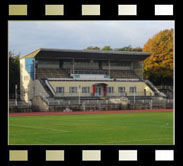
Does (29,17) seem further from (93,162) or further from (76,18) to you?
(93,162)

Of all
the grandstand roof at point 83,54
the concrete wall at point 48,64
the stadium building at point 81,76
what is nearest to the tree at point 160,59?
the stadium building at point 81,76

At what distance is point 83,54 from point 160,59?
38.1ft

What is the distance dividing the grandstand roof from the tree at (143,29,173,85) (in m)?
2.68

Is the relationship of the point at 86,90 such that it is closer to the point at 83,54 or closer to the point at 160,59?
the point at 83,54

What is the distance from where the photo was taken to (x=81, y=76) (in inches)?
2132

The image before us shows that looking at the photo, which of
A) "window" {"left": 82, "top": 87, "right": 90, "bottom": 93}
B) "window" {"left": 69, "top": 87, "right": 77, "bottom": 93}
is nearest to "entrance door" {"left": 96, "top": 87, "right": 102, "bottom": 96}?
"window" {"left": 82, "top": 87, "right": 90, "bottom": 93}

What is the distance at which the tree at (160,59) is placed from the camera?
57719mm

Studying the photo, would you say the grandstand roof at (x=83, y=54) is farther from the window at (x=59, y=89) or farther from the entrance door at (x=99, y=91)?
the window at (x=59, y=89)

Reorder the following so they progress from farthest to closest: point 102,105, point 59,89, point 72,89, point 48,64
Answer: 1. point 48,64
2. point 72,89
3. point 59,89
4. point 102,105

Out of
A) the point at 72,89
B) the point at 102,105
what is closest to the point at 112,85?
the point at 72,89

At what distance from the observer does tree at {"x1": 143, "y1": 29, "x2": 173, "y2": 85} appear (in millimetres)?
57719

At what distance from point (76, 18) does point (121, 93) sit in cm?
4920

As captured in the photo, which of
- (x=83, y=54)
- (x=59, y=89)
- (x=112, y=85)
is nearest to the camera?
(x=59, y=89)

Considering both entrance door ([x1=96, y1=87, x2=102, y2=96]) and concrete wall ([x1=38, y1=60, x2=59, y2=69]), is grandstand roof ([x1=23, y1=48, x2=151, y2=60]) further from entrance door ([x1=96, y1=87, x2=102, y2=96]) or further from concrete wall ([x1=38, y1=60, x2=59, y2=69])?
entrance door ([x1=96, y1=87, x2=102, y2=96])
